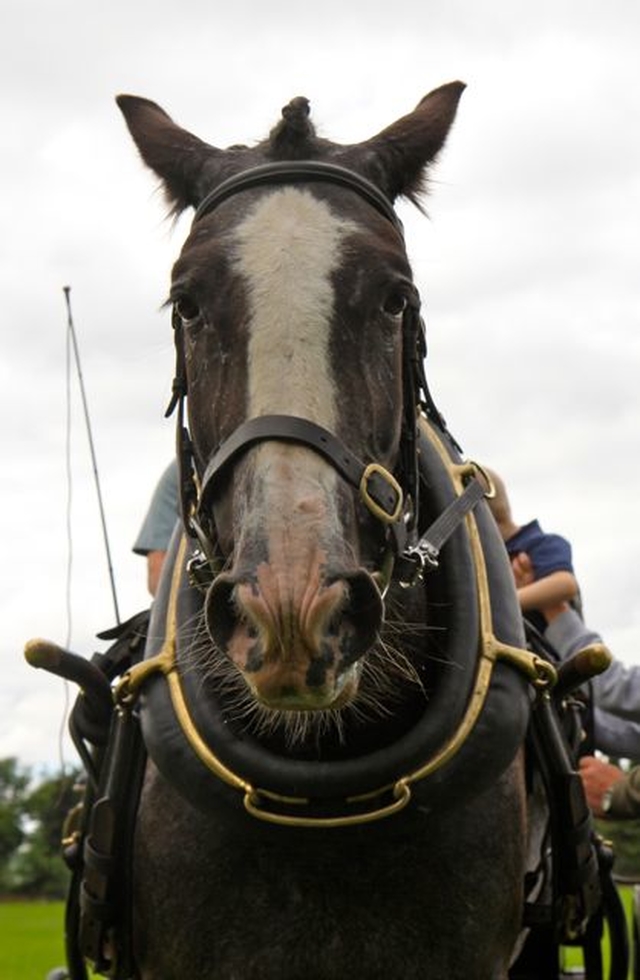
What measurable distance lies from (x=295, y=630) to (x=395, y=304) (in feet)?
4.06

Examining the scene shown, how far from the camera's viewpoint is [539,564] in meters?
7.22

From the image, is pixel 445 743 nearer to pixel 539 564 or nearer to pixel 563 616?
pixel 563 616

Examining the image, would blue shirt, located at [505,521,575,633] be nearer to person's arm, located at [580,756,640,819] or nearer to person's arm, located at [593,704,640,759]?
person's arm, located at [580,756,640,819]

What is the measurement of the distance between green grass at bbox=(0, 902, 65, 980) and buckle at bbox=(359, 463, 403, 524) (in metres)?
13.1

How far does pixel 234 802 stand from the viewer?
4559mm

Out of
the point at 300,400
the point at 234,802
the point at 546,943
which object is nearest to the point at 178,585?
the point at 234,802

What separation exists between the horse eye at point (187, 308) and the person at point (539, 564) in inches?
90.2

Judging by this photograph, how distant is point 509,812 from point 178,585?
A: 4.08ft

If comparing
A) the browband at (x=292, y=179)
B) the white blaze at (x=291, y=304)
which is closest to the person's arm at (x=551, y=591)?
the browband at (x=292, y=179)

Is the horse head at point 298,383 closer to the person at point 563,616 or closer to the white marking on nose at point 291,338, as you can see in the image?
the white marking on nose at point 291,338

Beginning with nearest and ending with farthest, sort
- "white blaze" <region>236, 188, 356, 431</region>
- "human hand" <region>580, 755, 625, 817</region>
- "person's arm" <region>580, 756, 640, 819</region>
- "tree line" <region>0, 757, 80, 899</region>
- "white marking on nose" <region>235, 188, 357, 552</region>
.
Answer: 1. "white marking on nose" <region>235, 188, 357, 552</region>
2. "white blaze" <region>236, 188, 356, 431</region>
3. "person's arm" <region>580, 756, 640, 819</region>
4. "human hand" <region>580, 755, 625, 817</region>
5. "tree line" <region>0, 757, 80, 899</region>

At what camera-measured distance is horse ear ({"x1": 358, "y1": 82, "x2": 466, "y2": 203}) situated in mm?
5031

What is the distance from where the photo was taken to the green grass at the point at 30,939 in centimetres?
1742

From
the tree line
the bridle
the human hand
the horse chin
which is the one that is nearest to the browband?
the bridle
